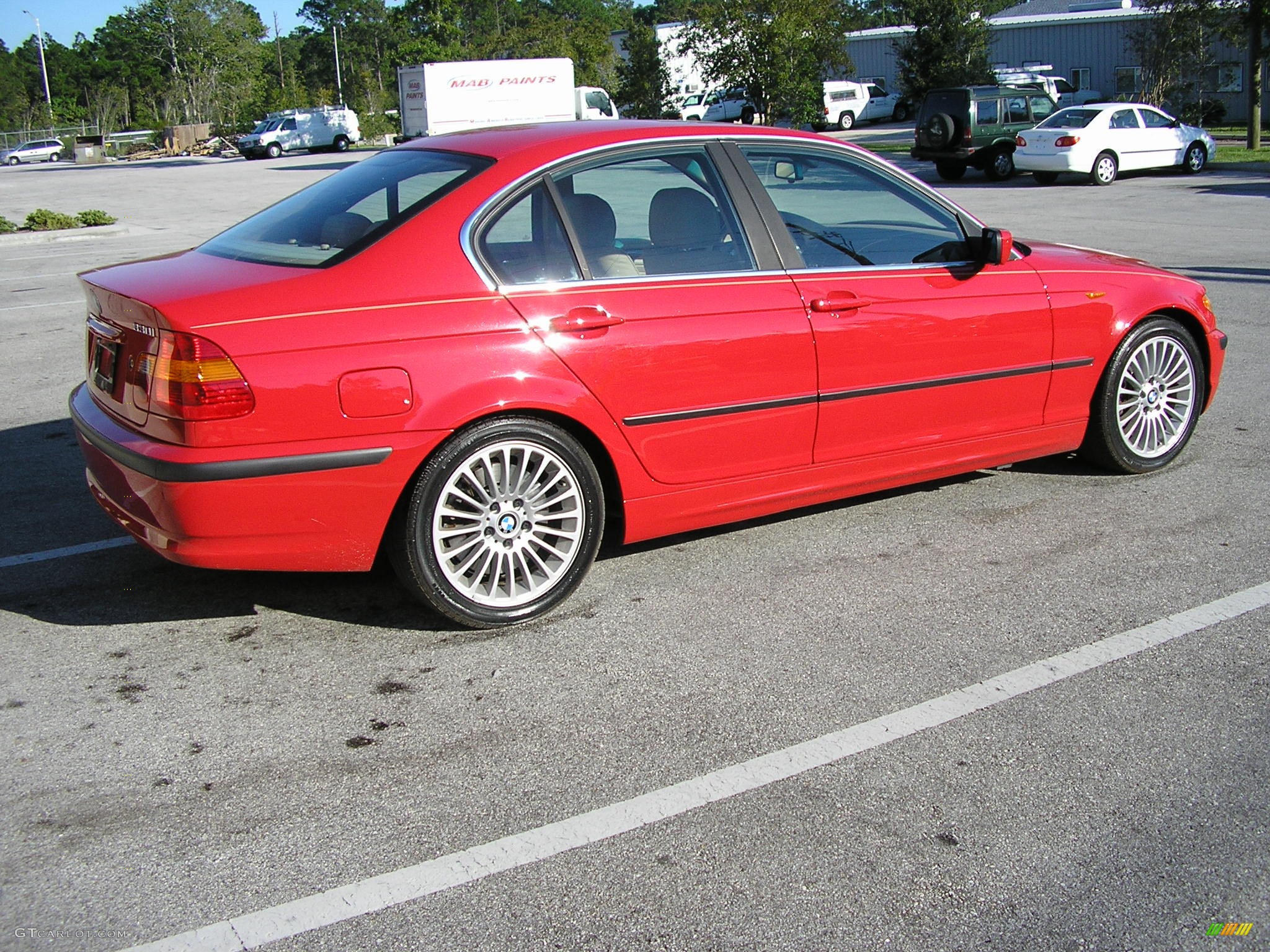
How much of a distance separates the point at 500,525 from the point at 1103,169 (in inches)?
888

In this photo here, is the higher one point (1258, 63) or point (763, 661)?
point (1258, 63)

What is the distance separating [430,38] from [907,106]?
23058mm

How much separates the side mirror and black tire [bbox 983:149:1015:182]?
22.0 metres

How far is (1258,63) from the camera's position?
1077 inches

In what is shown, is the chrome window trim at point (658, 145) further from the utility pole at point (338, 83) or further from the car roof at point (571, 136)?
the utility pole at point (338, 83)

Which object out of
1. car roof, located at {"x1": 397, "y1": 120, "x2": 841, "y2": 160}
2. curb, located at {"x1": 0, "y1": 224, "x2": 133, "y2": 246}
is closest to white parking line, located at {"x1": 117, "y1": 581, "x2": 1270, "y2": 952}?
car roof, located at {"x1": 397, "y1": 120, "x2": 841, "y2": 160}

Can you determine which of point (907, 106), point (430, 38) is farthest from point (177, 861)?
Answer: point (430, 38)

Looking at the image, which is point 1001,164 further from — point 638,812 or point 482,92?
point 638,812

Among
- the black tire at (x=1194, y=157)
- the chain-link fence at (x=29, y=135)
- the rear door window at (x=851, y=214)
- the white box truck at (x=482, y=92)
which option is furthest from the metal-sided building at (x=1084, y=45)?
the chain-link fence at (x=29, y=135)

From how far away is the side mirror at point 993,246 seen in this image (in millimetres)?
4918

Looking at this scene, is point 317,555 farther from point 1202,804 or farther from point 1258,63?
point 1258,63

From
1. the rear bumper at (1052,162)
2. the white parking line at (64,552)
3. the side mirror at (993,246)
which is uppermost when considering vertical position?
the rear bumper at (1052,162)

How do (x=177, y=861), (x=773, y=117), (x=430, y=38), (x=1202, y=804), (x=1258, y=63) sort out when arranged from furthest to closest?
(x=430, y=38)
(x=773, y=117)
(x=1258, y=63)
(x=1202, y=804)
(x=177, y=861)

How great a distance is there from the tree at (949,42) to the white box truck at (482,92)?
1171 centimetres
